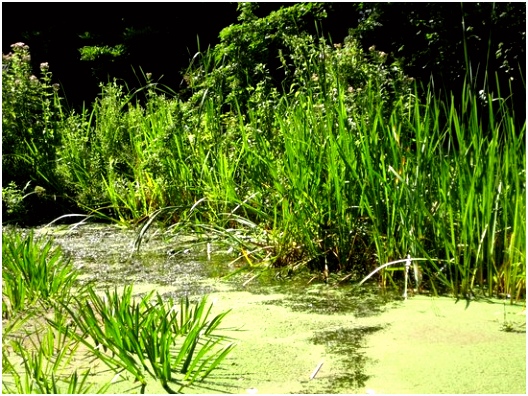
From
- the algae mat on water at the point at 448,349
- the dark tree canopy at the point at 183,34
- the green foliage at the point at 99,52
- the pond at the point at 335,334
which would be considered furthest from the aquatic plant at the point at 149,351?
the green foliage at the point at 99,52

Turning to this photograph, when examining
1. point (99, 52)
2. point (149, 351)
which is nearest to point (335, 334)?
point (149, 351)

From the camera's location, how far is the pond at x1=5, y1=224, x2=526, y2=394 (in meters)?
2.01

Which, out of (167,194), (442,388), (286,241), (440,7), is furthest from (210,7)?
(442,388)

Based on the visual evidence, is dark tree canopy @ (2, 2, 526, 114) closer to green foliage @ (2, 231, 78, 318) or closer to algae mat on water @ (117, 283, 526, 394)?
algae mat on water @ (117, 283, 526, 394)

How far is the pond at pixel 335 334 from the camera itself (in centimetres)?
201

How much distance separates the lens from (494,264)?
2.71 m

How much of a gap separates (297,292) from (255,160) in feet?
3.07

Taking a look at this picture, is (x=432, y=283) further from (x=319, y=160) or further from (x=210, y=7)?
(x=210, y=7)

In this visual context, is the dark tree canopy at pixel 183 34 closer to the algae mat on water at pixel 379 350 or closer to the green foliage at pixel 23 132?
the green foliage at pixel 23 132

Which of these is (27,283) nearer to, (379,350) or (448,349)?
(379,350)

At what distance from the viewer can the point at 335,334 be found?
2.38m

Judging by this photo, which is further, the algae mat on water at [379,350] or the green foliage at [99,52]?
the green foliage at [99,52]

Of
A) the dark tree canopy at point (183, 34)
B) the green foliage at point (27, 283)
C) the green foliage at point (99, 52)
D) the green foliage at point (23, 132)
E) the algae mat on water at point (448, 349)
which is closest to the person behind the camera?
the algae mat on water at point (448, 349)

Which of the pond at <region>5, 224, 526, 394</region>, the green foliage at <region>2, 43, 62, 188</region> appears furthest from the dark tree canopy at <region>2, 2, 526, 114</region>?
the pond at <region>5, 224, 526, 394</region>
